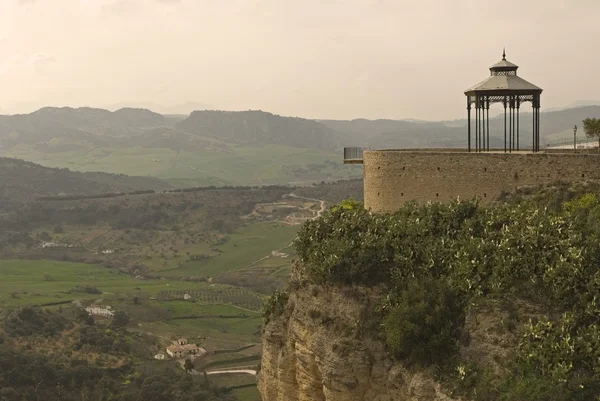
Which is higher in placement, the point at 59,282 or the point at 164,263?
the point at 59,282

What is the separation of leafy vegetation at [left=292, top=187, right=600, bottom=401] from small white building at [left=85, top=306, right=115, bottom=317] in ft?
246

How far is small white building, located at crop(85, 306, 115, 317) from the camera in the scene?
314 feet

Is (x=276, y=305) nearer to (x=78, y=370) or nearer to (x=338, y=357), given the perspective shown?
(x=338, y=357)

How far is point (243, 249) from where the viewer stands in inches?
6014

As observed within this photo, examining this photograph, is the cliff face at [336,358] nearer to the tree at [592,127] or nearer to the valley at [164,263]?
the tree at [592,127]

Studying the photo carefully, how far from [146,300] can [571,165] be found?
292 feet

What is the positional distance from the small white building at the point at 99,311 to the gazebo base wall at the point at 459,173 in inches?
2809

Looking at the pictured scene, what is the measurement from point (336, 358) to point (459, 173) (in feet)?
33.6

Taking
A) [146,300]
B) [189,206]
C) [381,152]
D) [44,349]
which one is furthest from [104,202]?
[381,152]

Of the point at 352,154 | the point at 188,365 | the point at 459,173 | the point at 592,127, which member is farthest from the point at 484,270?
the point at 188,365

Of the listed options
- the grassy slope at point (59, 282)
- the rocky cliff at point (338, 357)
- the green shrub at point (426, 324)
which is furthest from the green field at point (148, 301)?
the green shrub at point (426, 324)

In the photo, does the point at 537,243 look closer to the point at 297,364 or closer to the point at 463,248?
the point at 463,248

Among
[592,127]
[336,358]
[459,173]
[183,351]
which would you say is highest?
[592,127]

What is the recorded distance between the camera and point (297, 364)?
2484cm
